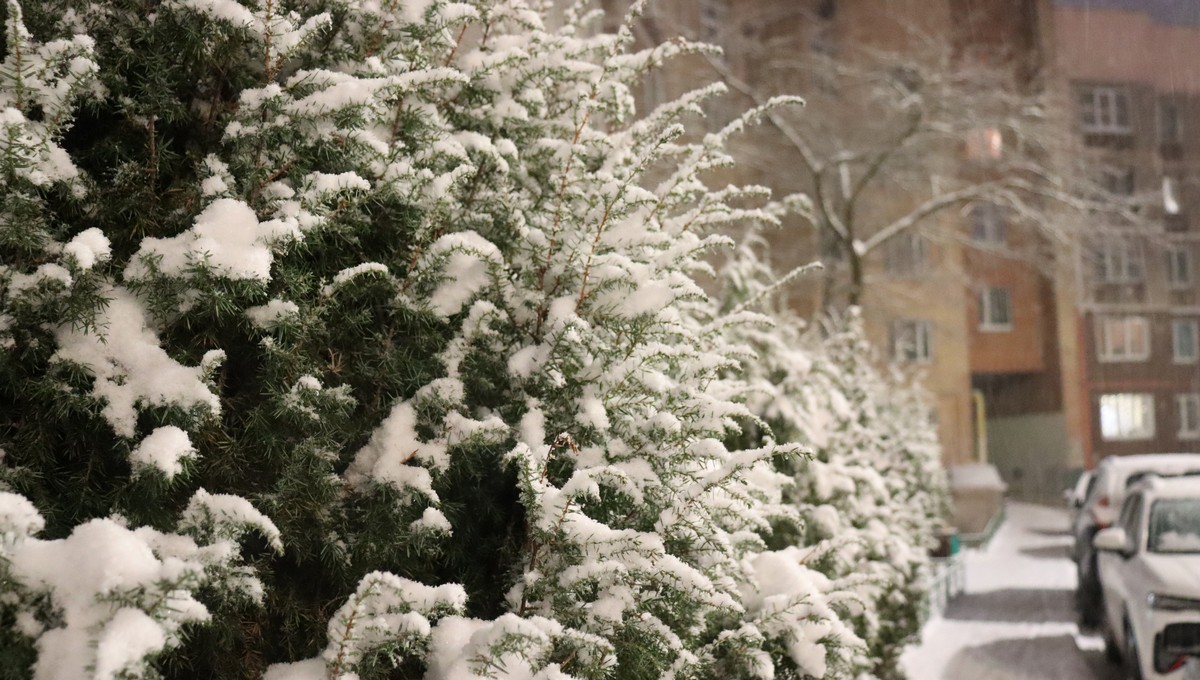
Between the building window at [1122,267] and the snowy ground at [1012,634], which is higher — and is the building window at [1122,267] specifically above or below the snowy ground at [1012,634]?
above

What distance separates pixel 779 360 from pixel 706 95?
2902mm

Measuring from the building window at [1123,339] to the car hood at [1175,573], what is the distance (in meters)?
39.2

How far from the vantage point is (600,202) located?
11.6ft

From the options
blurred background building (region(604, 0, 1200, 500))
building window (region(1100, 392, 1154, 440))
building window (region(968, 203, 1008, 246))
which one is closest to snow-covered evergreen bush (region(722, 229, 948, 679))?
blurred background building (region(604, 0, 1200, 500))

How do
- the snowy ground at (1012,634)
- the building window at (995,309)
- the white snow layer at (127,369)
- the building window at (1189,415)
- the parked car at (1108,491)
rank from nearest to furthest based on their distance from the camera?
the white snow layer at (127,369), the snowy ground at (1012,634), the parked car at (1108,491), the building window at (995,309), the building window at (1189,415)

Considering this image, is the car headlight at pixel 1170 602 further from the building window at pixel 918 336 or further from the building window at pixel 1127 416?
the building window at pixel 1127 416

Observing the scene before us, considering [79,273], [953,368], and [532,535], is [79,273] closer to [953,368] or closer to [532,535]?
[532,535]

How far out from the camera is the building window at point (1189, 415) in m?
45.9

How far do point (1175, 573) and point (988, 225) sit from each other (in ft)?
116

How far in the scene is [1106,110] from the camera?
47.7m

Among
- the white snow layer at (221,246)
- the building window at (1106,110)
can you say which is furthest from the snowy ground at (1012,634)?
the building window at (1106,110)

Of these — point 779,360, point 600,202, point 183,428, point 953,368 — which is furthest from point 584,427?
point 953,368

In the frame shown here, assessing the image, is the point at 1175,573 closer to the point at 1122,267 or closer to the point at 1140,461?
the point at 1140,461

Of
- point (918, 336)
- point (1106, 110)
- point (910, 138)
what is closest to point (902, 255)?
point (918, 336)
